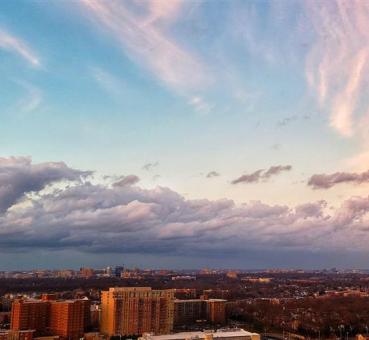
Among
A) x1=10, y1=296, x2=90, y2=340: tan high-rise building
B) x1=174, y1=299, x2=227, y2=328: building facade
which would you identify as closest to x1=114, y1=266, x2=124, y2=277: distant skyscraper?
x1=174, y1=299, x2=227, y2=328: building facade

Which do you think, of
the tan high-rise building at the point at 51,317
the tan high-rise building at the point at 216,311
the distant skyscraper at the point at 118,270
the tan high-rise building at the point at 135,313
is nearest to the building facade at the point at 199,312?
the tan high-rise building at the point at 216,311

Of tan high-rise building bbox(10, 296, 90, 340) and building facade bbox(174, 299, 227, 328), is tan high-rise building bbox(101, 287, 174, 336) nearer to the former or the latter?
tan high-rise building bbox(10, 296, 90, 340)

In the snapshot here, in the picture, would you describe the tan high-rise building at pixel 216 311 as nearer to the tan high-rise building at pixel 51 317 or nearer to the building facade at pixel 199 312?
the building facade at pixel 199 312

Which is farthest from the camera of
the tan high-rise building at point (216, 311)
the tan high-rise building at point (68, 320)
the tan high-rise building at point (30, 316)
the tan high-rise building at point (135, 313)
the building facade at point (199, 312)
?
the tan high-rise building at point (216, 311)

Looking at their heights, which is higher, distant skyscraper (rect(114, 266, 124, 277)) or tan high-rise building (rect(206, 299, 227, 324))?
distant skyscraper (rect(114, 266, 124, 277))

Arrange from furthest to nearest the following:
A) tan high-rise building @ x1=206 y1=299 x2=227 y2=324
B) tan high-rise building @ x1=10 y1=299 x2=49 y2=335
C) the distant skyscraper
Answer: the distant skyscraper → tan high-rise building @ x1=206 y1=299 x2=227 y2=324 → tan high-rise building @ x1=10 y1=299 x2=49 y2=335

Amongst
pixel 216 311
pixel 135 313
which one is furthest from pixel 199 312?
pixel 135 313

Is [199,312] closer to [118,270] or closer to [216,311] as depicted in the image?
[216,311]

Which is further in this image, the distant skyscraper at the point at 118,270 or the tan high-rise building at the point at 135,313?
the distant skyscraper at the point at 118,270

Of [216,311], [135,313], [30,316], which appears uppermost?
[135,313]
